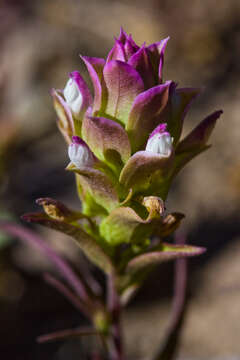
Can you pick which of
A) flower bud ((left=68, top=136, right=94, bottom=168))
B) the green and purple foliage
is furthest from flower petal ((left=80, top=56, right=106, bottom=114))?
flower bud ((left=68, top=136, right=94, bottom=168))

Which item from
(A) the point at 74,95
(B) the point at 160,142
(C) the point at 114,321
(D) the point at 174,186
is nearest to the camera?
(B) the point at 160,142

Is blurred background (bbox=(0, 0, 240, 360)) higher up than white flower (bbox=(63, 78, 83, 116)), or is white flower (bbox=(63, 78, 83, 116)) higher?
white flower (bbox=(63, 78, 83, 116))

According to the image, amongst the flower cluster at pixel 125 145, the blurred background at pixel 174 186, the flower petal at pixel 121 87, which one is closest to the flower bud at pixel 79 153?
the flower cluster at pixel 125 145

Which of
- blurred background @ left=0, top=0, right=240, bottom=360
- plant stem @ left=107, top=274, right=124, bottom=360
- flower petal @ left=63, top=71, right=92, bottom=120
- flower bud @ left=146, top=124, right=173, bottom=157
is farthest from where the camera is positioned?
blurred background @ left=0, top=0, right=240, bottom=360

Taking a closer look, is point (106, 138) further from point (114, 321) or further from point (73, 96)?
point (114, 321)

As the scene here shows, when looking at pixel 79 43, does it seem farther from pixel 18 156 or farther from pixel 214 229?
pixel 214 229

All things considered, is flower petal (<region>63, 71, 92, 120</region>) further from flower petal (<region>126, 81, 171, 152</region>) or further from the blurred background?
the blurred background

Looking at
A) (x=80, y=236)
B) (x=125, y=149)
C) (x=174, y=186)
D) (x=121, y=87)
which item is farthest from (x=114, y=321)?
(x=174, y=186)
